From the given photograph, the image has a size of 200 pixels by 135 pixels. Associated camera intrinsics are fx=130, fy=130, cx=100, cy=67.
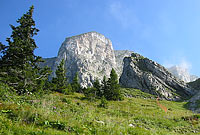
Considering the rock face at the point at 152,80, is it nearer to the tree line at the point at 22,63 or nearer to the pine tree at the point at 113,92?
the pine tree at the point at 113,92

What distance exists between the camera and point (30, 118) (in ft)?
18.8

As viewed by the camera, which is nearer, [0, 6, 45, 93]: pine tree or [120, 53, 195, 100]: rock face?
[0, 6, 45, 93]: pine tree

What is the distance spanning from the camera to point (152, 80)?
100750 mm

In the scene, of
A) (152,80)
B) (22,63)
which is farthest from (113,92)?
(152,80)

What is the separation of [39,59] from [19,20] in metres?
7.49

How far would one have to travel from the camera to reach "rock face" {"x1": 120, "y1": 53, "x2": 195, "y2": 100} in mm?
93688

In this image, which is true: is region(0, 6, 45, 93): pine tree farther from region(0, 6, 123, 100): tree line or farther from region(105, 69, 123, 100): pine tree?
region(105, 69, 123, 100): pine tree

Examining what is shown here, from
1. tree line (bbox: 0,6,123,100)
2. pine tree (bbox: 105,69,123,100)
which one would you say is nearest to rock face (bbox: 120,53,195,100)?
pine tree (bbox: 105,69,123,100)

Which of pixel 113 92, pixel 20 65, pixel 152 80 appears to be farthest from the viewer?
Answer: pixel 152 80

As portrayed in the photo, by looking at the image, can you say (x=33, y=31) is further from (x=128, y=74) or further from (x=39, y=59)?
(x=128, y=74)

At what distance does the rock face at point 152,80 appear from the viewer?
93688 mm

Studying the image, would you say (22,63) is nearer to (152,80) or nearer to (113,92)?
(113,92)

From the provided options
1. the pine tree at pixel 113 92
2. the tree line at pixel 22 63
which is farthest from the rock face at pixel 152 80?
the tree line at pixel 22 63

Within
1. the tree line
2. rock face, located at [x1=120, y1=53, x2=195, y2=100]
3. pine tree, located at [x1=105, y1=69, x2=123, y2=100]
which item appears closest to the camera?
the tree line
